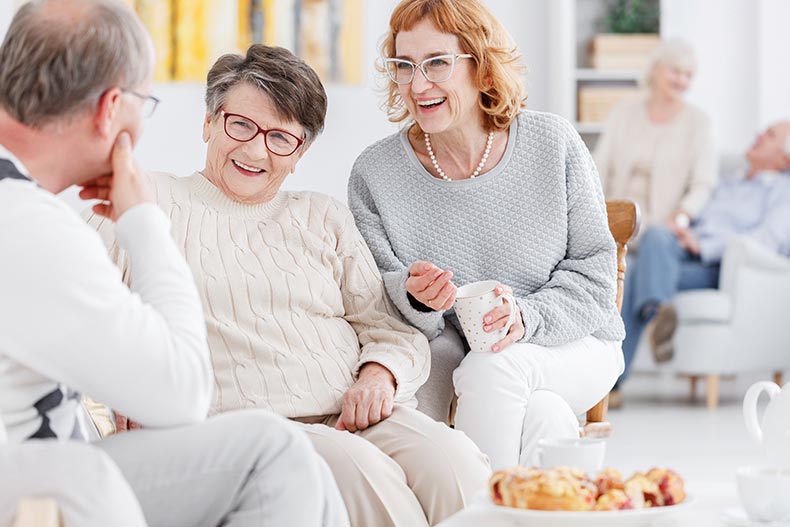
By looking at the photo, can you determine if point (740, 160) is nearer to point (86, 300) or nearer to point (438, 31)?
point (438, 31)

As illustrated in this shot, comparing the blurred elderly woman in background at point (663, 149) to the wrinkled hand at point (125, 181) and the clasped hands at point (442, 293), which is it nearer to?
the clasped hands at point (442, 293)

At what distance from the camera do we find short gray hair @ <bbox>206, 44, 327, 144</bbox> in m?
1.99

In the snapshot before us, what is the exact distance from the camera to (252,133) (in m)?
2.00

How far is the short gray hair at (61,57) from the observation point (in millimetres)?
1249

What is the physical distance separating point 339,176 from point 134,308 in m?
4.50

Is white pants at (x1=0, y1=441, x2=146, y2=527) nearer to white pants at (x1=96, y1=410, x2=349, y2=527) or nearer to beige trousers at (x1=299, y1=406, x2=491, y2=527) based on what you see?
white pants at (x1=96, y1=410, x2=349, y2=527)

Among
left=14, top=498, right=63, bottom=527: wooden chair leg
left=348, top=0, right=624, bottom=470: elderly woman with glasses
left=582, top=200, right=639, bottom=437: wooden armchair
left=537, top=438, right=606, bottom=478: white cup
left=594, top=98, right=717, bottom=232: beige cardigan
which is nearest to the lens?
left=14, top=498, right=63, bottom=527: wooden chair leg

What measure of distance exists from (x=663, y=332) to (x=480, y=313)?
10.7ft

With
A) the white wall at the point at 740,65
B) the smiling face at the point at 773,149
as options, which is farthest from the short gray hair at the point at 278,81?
the white wall at the point at 740,65

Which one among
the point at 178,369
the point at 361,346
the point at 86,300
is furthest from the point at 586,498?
the point at 361,346

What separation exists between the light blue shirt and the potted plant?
951 mm

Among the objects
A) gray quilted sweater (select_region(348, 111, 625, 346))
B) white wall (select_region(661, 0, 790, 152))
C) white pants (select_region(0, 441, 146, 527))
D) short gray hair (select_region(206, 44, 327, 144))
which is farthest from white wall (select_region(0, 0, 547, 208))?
white pants (select_region(0, 441, 146, 527))

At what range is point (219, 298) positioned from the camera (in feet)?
6.20

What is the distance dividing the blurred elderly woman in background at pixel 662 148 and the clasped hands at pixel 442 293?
342 cm
